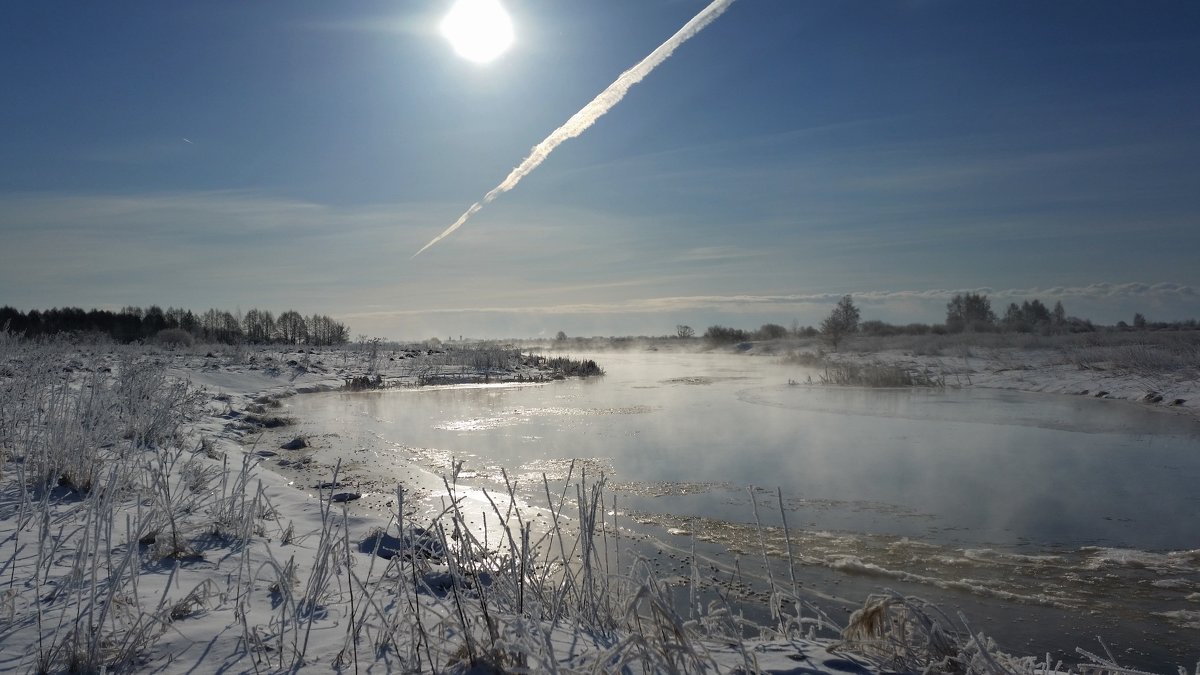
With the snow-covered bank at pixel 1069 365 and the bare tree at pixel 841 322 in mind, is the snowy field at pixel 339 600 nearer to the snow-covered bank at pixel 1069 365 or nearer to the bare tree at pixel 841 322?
the snow-covered bank at pixel 1069 365

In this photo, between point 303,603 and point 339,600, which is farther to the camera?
point 339,600

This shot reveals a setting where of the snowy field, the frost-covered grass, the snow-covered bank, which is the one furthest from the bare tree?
the snowy field

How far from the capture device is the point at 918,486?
26.3 feet

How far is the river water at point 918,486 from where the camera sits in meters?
4.83

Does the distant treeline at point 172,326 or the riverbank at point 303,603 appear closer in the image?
the riverbank at point 303,603

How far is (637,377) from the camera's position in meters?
26.4

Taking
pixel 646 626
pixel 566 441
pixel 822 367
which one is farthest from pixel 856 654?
pixel 822 367

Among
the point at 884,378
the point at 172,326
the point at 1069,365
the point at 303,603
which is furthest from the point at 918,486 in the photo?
the point at 172,326

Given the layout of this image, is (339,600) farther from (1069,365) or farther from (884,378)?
(1069,365)

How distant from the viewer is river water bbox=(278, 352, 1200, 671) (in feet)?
15.9

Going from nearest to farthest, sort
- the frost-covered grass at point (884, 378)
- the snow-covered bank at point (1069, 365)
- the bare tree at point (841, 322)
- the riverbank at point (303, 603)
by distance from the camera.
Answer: the riverbank at point (303, 603), the snow-covered bank at point (1069, 365), the frost-covered grass at point (884, 378), the bare tree at point (841, 322)

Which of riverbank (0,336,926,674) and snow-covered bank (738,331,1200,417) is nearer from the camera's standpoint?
riverbank (0,336,926,674)

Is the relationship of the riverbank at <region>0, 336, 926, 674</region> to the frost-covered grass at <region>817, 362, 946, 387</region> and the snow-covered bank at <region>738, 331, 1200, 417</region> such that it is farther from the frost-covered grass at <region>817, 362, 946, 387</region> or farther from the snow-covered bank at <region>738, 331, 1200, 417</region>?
the frost-covered grass at <region>817, 362, 946, 387</region>

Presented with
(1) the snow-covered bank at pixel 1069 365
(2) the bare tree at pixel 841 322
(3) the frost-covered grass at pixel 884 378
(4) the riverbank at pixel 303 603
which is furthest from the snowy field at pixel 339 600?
(2) the bare tree at pixel 841 322
